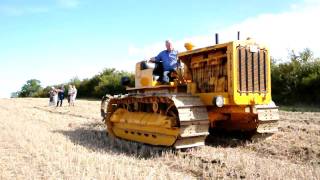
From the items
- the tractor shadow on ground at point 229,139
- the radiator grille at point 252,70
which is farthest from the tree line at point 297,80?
Answer: the radiator grille at point 252,70

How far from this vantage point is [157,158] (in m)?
8.54

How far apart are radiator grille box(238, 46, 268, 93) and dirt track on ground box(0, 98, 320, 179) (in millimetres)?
1325

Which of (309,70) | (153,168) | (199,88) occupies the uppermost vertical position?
(309,70)

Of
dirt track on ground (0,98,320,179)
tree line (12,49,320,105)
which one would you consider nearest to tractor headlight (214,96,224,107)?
dirt track on ground (0,98,320,179)

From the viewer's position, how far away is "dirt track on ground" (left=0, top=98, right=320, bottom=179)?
6.75 m

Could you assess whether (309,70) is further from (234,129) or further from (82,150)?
(82,150)

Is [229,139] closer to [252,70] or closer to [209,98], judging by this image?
[209,98]

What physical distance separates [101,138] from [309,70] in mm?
17771

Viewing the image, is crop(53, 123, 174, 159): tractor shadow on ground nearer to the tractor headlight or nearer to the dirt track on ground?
the dirt track on ground

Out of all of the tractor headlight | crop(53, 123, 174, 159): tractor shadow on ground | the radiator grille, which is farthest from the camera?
crop(53, 123, 174, 159): tractor shadow on ground

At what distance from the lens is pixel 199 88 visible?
31.9 ft

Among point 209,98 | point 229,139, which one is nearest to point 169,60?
point 209,98

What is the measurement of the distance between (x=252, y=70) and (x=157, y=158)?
8.95 ft

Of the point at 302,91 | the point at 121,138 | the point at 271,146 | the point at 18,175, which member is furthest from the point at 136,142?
the point at 302,91
